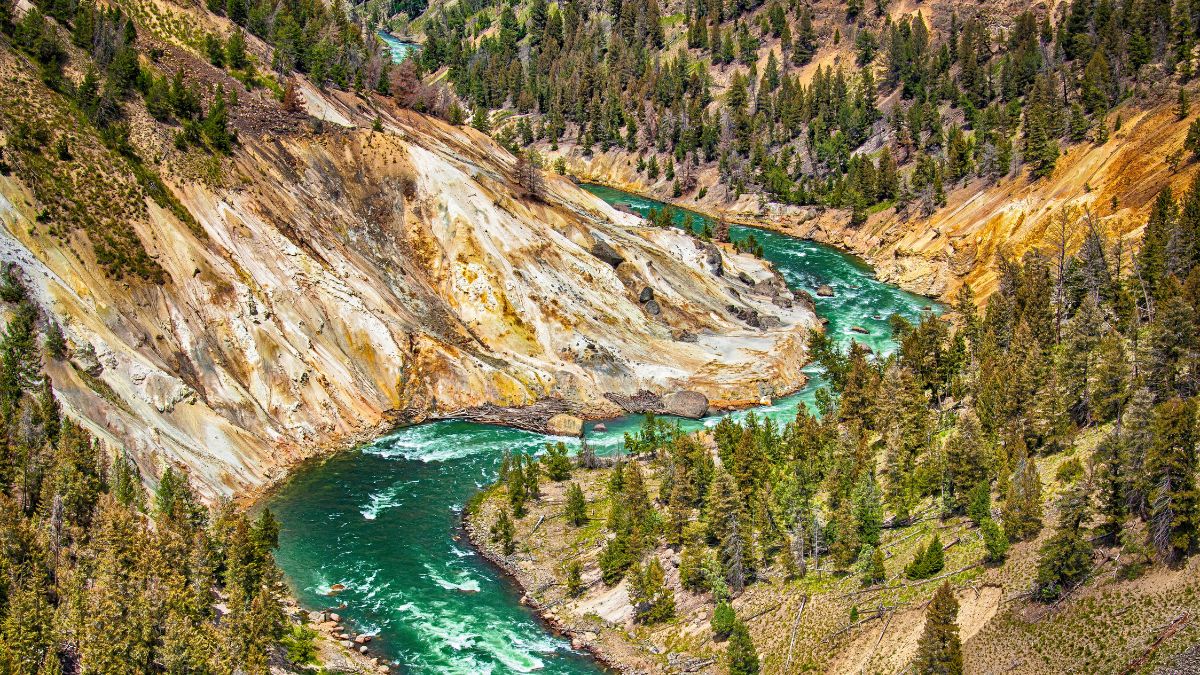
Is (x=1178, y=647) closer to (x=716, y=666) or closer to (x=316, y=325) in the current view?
(x=716, y=666)

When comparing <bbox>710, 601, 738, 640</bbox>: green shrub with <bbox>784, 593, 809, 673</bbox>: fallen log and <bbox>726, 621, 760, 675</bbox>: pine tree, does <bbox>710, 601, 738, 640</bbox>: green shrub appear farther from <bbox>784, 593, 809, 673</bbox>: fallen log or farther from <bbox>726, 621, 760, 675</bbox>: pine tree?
<bbox>784, 593, 809, 673</bbox>: fallen log

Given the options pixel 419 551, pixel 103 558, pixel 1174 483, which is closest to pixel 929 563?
pixel 1174 483

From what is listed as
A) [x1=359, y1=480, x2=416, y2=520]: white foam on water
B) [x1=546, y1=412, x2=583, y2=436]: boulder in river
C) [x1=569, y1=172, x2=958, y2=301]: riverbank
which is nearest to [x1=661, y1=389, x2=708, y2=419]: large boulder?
[x1=546, y1=412, x2=583, y2=436]: boulder in river

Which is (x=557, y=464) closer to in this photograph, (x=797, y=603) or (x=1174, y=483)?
(x=797, y=603)

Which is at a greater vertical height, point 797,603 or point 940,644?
point 797,603

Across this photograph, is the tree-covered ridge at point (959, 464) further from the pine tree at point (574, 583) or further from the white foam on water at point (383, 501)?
the white foam on water at point (383, 501)

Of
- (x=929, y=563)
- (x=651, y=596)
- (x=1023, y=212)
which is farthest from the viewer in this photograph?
(x=1023, y=212)

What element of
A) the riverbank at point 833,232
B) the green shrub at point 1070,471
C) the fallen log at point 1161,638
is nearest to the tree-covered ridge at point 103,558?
the fallen log at point 1161,638

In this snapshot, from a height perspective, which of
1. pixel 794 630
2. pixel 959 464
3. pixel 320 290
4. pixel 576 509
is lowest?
pixel 794 630

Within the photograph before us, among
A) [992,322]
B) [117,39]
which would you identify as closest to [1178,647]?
[992,322]
